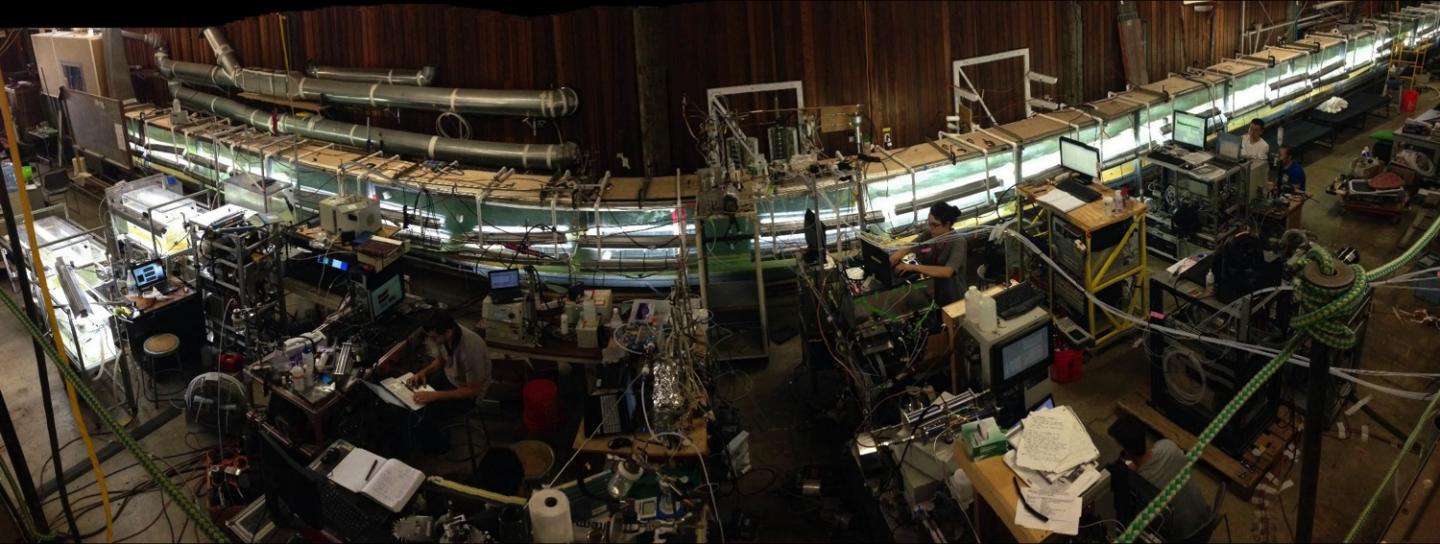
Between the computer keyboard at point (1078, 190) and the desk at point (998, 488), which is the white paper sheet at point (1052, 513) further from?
the computer keyboard at point (1078, 190)

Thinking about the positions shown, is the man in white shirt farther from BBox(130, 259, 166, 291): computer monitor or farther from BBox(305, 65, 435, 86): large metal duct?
BBox(130, 259, 166, 291): computer monitor

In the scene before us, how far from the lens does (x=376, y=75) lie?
9.83 metres

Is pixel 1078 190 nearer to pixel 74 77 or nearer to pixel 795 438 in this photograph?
pixel 795 438

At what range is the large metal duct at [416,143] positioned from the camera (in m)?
9.05

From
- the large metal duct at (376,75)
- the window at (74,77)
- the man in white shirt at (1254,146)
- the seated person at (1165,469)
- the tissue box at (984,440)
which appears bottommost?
the seated person at (1165,469)

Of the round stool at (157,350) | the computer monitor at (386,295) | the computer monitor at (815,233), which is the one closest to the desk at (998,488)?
the computer monitor at (815,233)

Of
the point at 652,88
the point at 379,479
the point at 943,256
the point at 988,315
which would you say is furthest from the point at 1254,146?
the point at 379,479

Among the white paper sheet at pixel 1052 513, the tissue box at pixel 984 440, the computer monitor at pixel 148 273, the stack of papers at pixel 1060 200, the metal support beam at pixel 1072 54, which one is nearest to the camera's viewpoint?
the white paper sheet at pixel 1052 513

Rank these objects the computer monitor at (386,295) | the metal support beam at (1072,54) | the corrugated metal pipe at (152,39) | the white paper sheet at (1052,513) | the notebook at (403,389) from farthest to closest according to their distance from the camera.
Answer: the corrugated metal pipe at (152,39) < the metal support beam at (1072,54) < the computer monitor at (386,295) < the notebook at (403,389) < the white paper sheet at (1052,513)

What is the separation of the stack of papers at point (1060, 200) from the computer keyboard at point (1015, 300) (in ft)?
4.88

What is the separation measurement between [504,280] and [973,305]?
10.3ft

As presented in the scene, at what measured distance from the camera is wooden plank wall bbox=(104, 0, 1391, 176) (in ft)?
29.7

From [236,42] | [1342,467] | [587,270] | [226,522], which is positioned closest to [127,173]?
[236,42]

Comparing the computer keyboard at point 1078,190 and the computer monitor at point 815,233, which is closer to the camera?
the computer monitor at point 815,233
